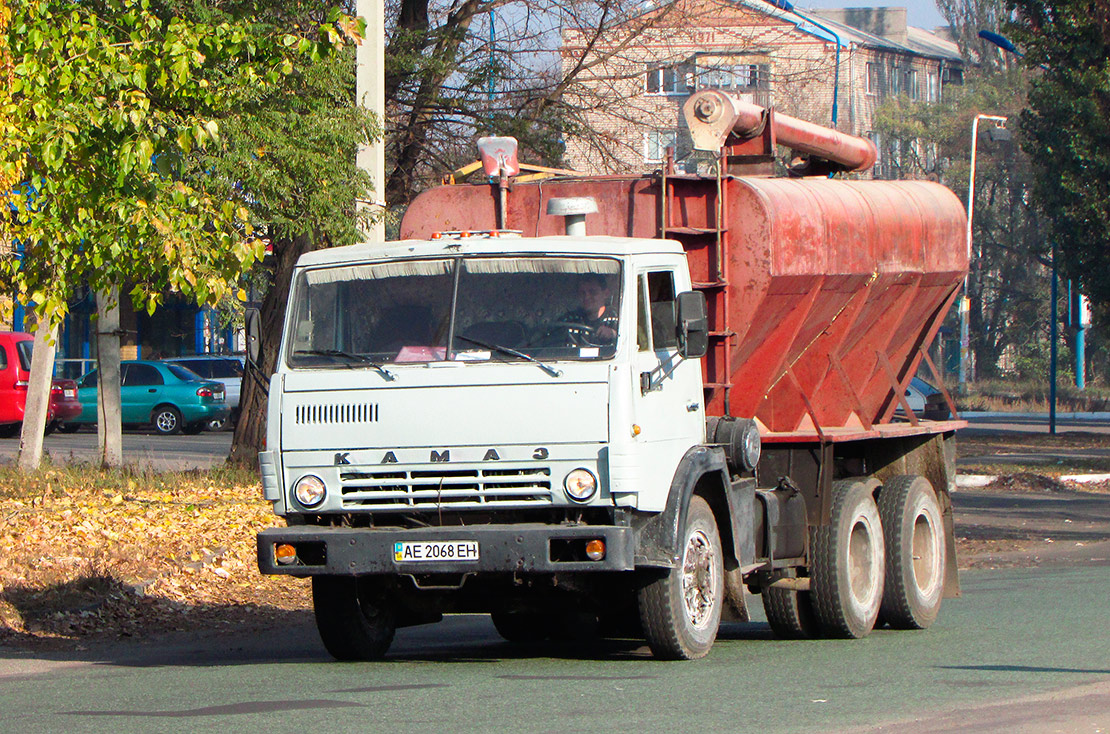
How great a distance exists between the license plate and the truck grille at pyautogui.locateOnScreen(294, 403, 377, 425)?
674 mm

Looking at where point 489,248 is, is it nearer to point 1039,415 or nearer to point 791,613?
point 791,613

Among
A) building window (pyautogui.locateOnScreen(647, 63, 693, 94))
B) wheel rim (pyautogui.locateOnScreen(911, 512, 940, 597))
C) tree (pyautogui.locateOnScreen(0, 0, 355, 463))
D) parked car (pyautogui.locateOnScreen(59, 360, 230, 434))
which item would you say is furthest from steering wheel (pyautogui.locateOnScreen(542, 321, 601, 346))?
parked car (pyautogui.locateOnScreen(59, 360, 230, 434))

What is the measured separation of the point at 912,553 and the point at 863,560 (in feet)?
1.82

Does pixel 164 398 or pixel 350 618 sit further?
pixel 164 398

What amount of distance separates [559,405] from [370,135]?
771 cm

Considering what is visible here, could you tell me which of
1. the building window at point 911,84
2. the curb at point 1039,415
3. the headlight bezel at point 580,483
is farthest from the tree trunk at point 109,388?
the building window at point 911,84

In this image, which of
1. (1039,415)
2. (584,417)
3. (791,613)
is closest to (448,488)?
(584,417)

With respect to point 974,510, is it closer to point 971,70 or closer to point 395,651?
point 395,651

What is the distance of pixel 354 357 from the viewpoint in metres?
8.27

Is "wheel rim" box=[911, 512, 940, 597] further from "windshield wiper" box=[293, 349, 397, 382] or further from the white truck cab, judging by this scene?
"windshield wiper" box=[293, 349, 397, 382]

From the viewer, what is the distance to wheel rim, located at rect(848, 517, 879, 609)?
34.2 feet

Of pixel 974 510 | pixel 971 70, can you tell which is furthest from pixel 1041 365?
pixel 974 510

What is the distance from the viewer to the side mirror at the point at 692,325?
829 centimetres

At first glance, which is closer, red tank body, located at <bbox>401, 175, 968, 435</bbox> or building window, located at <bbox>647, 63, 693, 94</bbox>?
red tank body, located at <bbox>401, 175, 968, 435</bbox>
